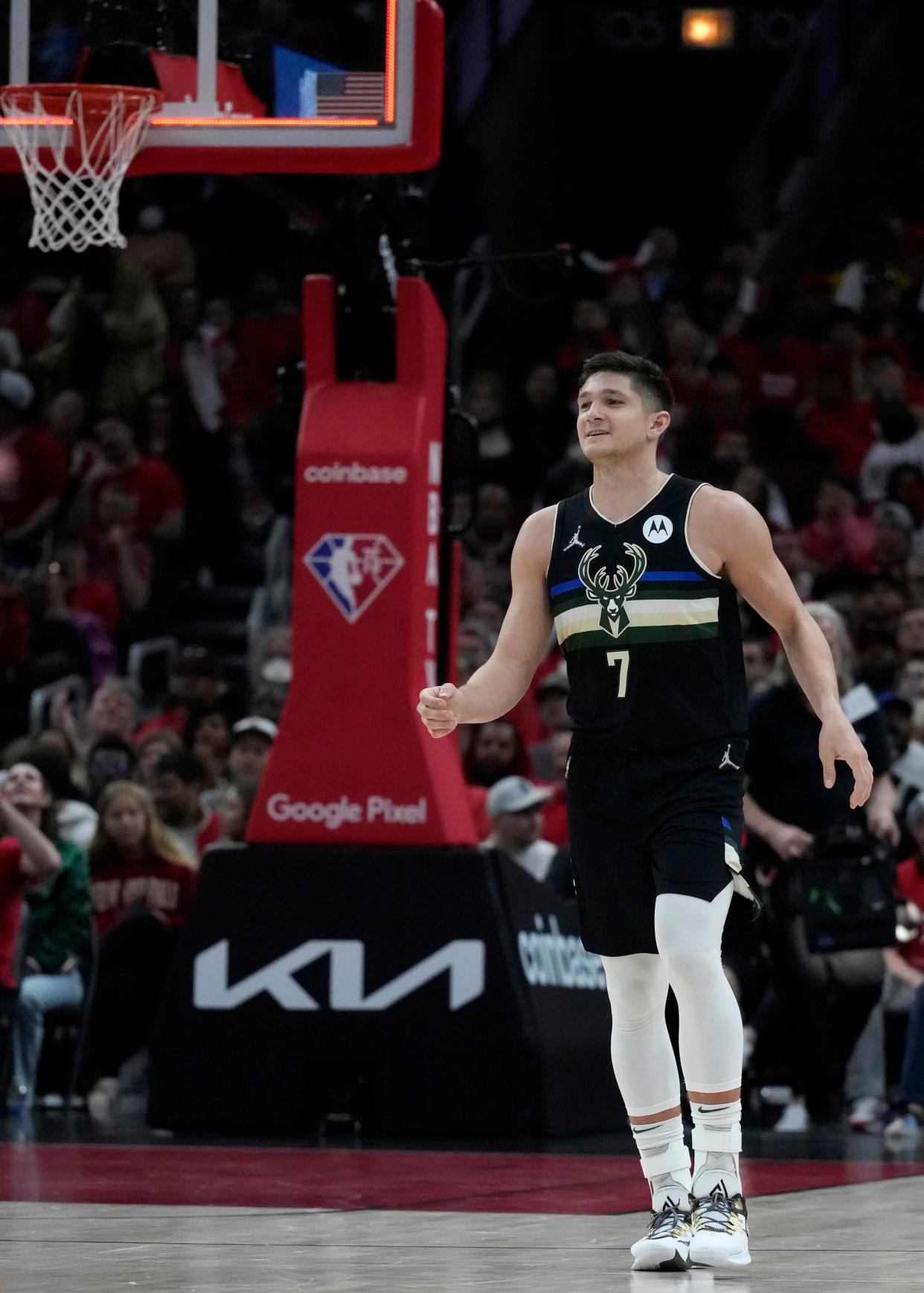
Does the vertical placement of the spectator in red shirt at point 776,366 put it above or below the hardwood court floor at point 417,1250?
above

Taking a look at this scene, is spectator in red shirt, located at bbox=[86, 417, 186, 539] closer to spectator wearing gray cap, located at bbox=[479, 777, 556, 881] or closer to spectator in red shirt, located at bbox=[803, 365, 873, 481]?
spectator in red shirt, located at bbox=[803, 365, 873, 481]

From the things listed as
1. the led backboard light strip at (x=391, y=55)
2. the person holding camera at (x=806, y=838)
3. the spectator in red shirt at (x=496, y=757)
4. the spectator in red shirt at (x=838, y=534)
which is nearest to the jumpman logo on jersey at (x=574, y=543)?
the led backboard light strip at (x=391, y=55)

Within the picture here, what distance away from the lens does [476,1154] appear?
28.8 feet

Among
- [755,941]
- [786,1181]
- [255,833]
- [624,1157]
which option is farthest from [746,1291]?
[755,941]

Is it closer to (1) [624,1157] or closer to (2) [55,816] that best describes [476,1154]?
(1) [624,1157]

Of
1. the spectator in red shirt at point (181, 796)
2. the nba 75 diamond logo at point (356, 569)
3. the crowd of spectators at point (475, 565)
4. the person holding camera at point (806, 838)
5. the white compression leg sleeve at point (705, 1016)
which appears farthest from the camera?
the spectator in red shirt at point (181, 796)

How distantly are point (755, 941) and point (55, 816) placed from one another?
10.5 feet

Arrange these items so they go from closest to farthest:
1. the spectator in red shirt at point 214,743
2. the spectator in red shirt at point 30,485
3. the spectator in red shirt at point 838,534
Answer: the spectator in red shirt at point 214,743, the spectator in red shirt at point 838,534, the spectator in red shirt at point 30,485

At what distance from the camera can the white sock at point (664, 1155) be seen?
19.5 feet

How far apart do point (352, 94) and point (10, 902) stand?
12.9ft

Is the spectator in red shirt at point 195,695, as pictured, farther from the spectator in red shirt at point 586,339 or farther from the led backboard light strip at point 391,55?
the led backboard light strip at point 391,55

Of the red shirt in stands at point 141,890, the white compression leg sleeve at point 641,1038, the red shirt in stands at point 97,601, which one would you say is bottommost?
the white compression leg sleeve at point 641,1038

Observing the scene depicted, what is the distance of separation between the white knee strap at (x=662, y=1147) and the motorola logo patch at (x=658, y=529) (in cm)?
136

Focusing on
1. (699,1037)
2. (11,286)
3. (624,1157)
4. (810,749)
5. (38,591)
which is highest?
(11,286)
